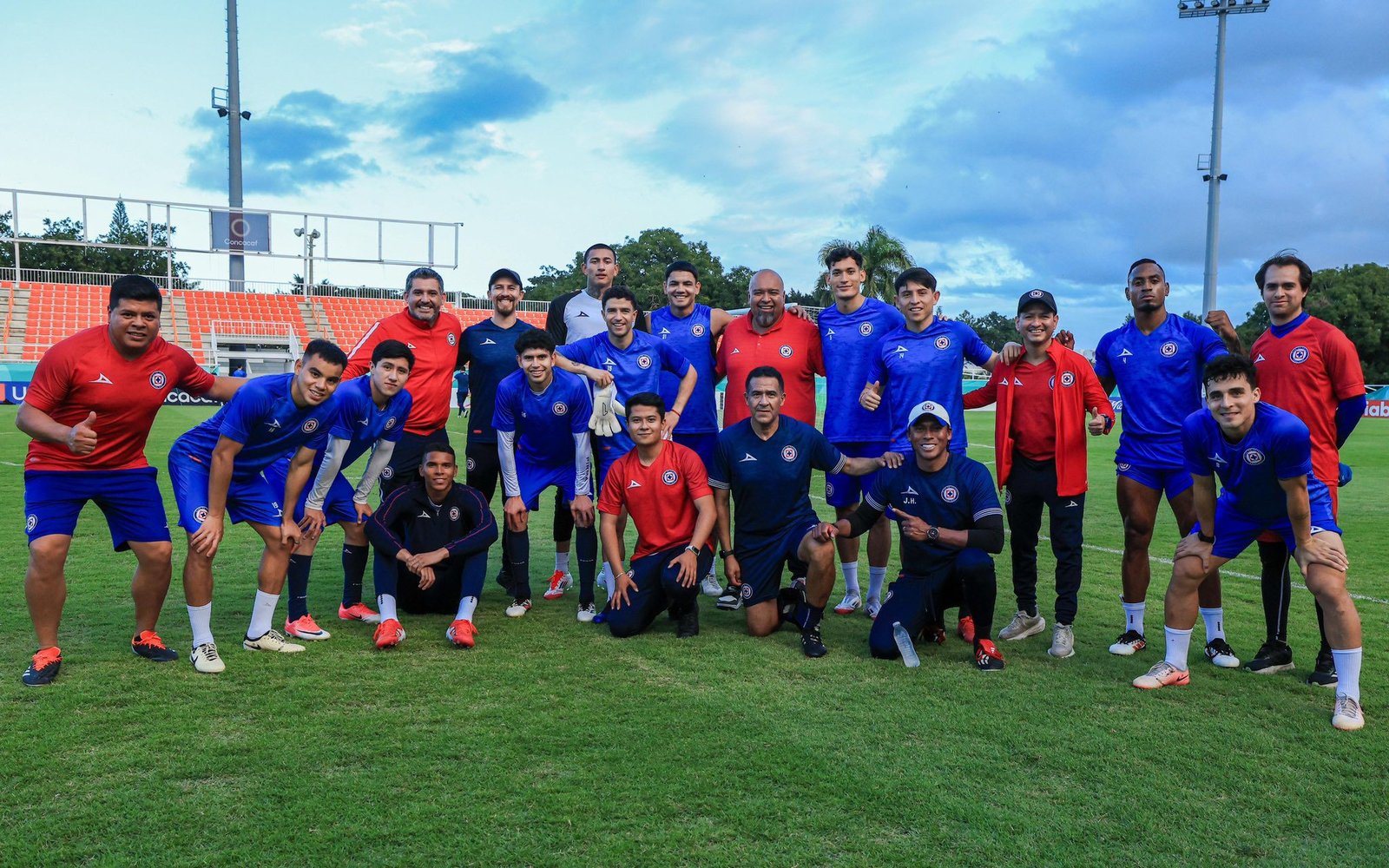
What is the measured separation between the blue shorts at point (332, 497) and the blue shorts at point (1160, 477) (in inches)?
178

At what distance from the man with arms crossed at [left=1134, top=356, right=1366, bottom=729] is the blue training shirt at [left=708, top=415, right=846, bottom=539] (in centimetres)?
200

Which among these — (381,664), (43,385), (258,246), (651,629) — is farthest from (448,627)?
(258,246)

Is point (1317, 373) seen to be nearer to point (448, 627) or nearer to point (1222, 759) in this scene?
point (1222, 759)

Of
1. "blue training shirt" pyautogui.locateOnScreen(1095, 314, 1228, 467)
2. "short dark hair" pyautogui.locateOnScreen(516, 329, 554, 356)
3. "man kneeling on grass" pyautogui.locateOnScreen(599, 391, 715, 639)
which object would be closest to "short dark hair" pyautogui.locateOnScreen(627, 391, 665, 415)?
"man kneeling on grass" pyautogui.locateOnScreen(599, 391, 715, 639)

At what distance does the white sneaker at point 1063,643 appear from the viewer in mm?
5340

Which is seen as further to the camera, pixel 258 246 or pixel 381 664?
pixel 258 246

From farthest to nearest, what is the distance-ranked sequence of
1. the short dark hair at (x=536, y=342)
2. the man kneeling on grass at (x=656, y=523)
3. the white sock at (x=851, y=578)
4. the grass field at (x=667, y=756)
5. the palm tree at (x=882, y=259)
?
1. the palm tree at (x=882, y=259)
2. the white sock at (x=851, y=578)
3. the short dark hair at (x=536, y=342)
4. the man kneeling on grass at (x=656, y=523)
5. the grass field at (x=667, y=756)

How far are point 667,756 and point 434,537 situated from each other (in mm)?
2761

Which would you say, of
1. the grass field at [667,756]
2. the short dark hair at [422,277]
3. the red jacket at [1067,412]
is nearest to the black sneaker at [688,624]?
the grass field at [667,756]

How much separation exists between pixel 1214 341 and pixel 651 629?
3586 millimetres

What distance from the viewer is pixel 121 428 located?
477 centimetres

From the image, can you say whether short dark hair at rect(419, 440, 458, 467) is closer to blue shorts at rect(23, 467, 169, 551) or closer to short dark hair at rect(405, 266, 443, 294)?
short dark hair at rect(405, 266, 443, 294)

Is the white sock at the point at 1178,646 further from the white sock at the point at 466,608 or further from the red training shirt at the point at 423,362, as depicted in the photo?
the red training shirt at the point at 423,362

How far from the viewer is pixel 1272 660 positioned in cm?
512
